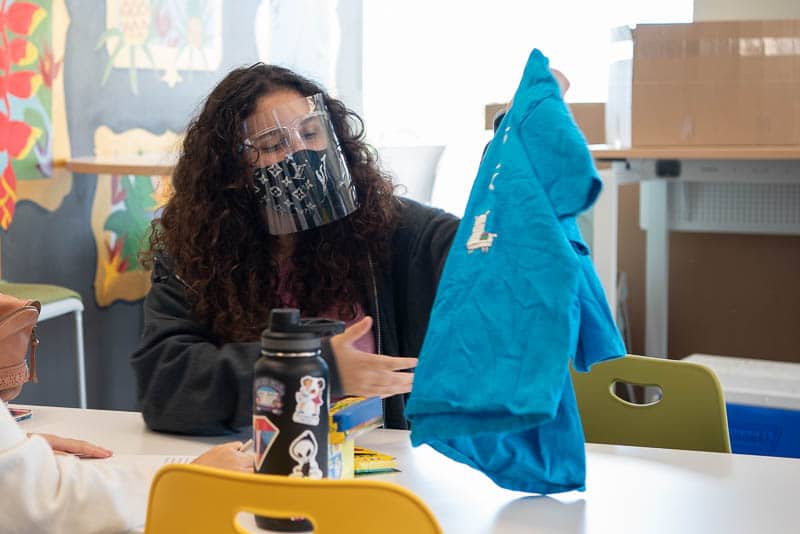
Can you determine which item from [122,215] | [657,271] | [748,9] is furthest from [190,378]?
[748,9]

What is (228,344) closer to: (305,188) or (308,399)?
(305,188)

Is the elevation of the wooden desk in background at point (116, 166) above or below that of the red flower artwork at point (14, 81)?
below

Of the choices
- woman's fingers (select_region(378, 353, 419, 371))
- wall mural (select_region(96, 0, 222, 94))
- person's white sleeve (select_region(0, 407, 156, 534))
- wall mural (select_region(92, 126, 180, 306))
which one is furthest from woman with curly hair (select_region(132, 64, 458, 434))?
wall mural (select_region(96, 0, 222, 94))

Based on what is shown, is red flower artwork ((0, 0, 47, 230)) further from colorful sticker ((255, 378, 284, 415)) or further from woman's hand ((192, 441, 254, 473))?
colorful sticker ((255, 378, 284, 415))

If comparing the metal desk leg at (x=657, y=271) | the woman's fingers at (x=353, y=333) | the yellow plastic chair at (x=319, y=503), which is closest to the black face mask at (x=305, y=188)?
the woman's fingers at (x=353, y=333)

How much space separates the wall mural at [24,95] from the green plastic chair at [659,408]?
1.89 meters

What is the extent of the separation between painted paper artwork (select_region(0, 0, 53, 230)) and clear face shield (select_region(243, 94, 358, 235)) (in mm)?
1458

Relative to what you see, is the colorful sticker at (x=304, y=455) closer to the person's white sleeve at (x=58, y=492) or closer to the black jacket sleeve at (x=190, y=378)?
the person's white sleeve at (x=58, y=492)

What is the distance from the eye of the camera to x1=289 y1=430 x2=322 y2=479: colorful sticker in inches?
36.7

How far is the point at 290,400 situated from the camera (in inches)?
36.1

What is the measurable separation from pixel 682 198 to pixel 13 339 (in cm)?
284

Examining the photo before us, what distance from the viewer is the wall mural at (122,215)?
3.23m

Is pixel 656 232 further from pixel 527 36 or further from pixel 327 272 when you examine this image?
pixel 327 272

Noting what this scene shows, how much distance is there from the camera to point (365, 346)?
66.4 inches
